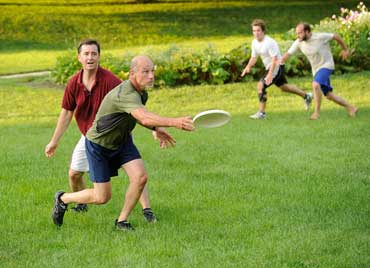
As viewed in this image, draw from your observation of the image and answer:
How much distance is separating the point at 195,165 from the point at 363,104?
6.04 m

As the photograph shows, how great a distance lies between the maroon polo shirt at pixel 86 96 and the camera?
7320mm

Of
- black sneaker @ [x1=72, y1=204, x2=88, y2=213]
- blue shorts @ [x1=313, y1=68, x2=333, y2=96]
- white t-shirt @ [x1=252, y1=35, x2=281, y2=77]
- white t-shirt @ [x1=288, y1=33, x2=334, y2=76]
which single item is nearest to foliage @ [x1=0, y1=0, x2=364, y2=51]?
white t-shirt @ [x1=252, y1=35, x2=281, y2=77]

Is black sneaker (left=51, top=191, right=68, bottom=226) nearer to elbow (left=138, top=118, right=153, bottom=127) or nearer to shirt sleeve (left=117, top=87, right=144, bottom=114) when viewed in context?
shirt sleeve (left=117, top=87, right=144, bottom=114)

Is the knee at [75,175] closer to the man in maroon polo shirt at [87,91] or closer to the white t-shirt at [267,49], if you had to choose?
the man in maroon polo shirt at [87,91]

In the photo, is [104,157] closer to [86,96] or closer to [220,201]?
[86,96]

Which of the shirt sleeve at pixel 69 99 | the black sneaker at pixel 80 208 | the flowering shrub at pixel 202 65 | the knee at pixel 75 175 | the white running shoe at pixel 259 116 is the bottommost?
the flowering shrub at pixel 202 65

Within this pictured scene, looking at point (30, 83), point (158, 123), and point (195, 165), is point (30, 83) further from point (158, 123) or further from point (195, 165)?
point (158, 123)

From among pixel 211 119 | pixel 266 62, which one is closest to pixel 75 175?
pixel 211 119

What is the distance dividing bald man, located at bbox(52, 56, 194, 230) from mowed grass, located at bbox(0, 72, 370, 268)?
0.24m

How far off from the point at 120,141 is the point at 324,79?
714 cm

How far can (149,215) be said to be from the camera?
7.32m

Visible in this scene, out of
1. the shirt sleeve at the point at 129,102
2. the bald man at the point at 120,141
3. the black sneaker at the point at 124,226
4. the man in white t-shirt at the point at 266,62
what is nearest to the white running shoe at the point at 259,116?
the man in white t-shirt at the point at 266,62

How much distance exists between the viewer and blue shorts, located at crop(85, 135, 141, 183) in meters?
6.96

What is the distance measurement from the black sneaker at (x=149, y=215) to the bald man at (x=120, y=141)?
0.29 metres
